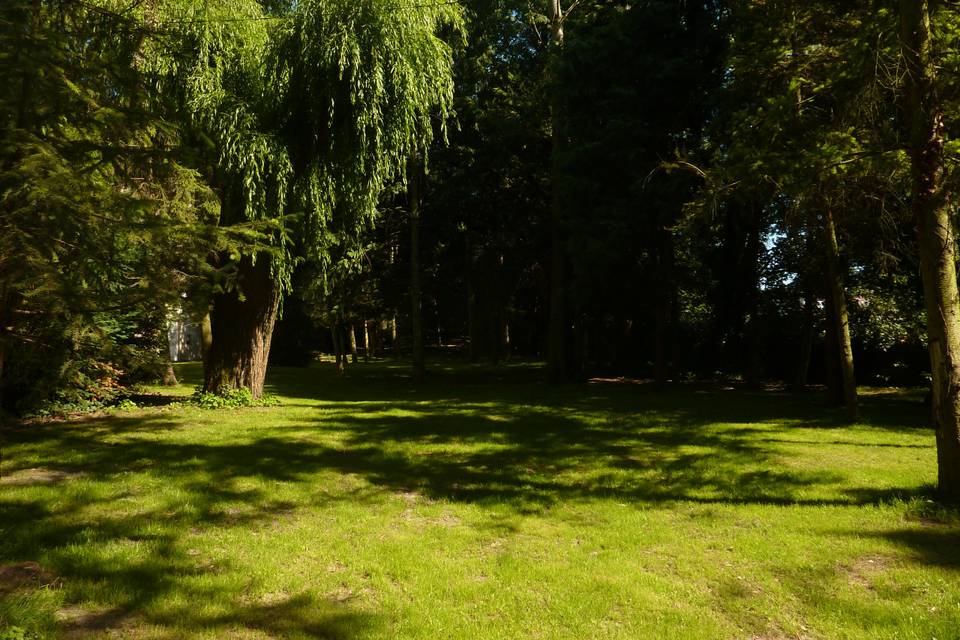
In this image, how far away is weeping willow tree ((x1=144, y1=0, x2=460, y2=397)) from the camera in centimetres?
1076

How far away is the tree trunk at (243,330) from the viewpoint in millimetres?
12406

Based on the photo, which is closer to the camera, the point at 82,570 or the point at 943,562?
the point at 82,570

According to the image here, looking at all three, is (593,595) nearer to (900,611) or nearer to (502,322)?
(900,611)

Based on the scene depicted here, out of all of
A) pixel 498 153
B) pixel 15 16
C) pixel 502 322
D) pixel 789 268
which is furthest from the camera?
pixel 502 322

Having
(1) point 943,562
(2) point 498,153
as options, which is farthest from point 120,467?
(2) point 498,153

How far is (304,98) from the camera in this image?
11305 millimetres

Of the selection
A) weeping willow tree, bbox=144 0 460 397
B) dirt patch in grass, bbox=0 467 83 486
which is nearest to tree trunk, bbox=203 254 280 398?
weeping willow tree, bbox=144 0 460 397

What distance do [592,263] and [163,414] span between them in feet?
34.1

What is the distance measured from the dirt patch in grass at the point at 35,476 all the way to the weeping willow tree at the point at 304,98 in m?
4.59

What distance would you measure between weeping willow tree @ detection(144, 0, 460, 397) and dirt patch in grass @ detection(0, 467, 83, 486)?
15.1ft

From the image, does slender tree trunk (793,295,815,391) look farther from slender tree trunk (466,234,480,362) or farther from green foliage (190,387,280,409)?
green foliage (190,387,280,409)

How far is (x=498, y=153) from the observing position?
20000 millimetres

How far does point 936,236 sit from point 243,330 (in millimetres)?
11427

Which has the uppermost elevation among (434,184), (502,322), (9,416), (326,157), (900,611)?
(434,184)
